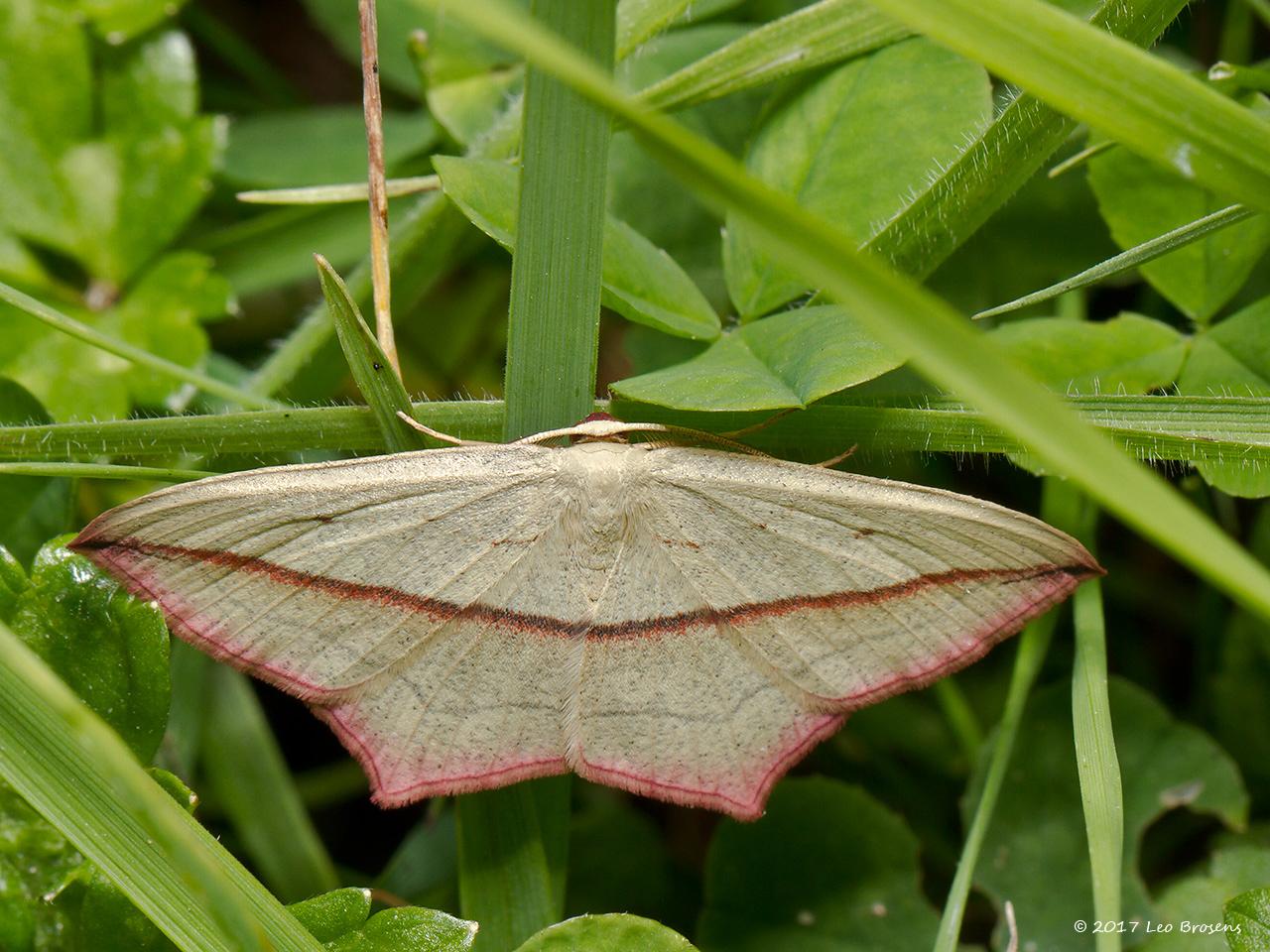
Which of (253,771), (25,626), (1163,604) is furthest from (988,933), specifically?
(25,626)

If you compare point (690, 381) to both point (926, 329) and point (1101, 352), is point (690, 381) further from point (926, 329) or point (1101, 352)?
point (1101, 352)

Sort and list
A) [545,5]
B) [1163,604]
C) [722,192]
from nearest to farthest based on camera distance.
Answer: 1. [722,192]
2. [545,5]
3. [1163,604]

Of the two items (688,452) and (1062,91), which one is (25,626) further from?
(1062,91)

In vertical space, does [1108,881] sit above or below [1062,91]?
below

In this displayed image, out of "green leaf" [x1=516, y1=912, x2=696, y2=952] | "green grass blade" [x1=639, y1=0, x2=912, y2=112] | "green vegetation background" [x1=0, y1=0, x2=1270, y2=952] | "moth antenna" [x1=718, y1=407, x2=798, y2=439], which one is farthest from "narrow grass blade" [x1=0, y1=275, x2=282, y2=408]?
"green leaf" [x1=516, y1=912, x2=696, y2=952]

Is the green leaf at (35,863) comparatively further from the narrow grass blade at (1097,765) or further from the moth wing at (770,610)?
the narrow grass blade at (1097,765)

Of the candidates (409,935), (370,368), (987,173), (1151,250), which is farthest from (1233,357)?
(409,935)

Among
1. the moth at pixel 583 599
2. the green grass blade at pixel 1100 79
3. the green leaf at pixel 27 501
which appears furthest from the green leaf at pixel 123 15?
the green grass blade at pixel 1100 79
